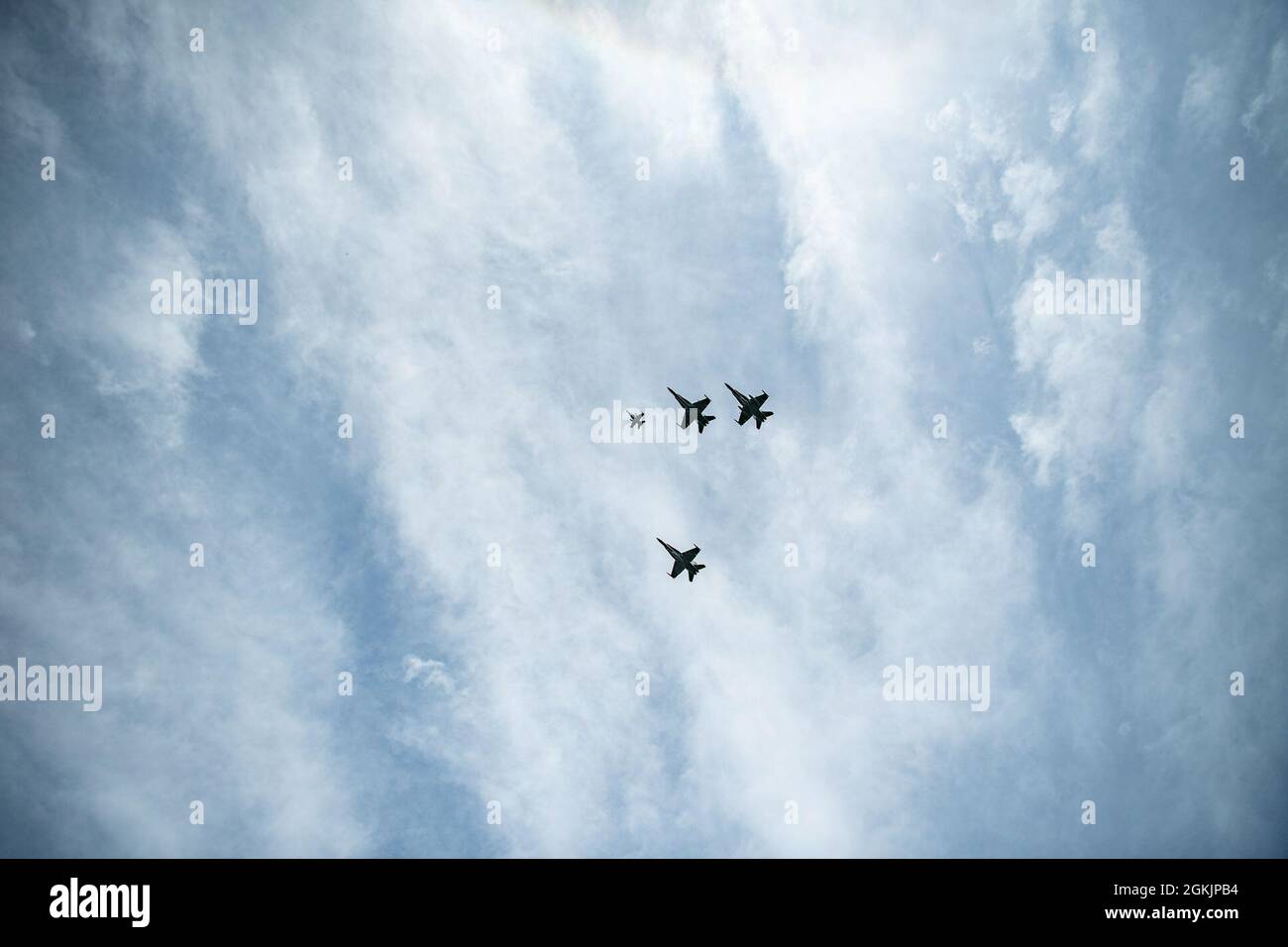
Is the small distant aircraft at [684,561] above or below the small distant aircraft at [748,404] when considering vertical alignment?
below

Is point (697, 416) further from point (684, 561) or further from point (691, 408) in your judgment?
point (684, 561)

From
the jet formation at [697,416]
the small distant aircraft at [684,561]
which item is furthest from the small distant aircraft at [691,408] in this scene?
the small distant aircraft at [684,561]

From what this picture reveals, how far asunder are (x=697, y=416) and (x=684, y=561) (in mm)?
9921

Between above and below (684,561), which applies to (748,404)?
above

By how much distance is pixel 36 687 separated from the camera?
40.5 metres

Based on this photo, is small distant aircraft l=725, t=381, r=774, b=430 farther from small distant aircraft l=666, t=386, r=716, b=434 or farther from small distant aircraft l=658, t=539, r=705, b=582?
small distant aircraft l=658, t=539, r=705, b=582

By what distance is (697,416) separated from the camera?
39.1 m

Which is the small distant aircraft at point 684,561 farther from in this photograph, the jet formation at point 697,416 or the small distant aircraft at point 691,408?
the small distant aircraft at point 691,408

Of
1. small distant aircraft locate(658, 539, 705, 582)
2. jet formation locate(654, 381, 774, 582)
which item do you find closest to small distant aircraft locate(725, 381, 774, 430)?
jet formation locate(654, 381, 774, 582)

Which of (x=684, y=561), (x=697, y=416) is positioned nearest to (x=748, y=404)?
(x=697, y=416)

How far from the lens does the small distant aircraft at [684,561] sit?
129ft
